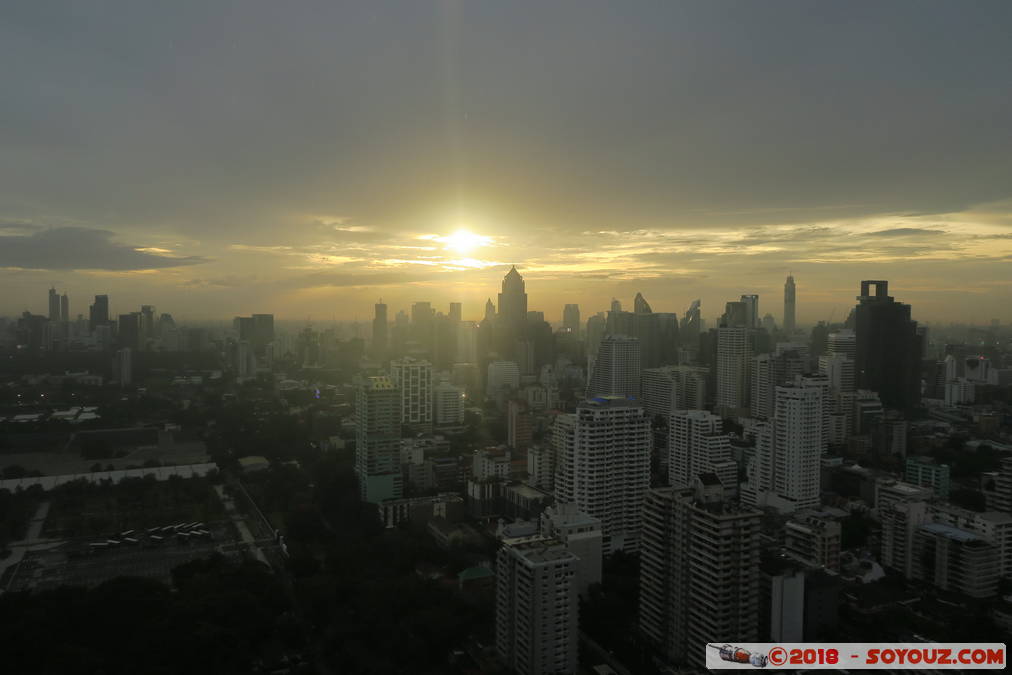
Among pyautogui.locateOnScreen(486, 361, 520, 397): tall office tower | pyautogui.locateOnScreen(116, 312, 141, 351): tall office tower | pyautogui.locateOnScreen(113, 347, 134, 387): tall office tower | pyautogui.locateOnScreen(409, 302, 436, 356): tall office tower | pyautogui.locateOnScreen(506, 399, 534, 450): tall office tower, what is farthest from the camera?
pyautogui.locateOnScreen(409, 302, 436, 356): tall office tower

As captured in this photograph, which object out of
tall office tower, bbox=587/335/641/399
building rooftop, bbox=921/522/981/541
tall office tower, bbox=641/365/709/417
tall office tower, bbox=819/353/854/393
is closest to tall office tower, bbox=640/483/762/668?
building rooftop, bbox=921/522/981/541

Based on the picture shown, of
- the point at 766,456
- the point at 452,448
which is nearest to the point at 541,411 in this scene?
the point at 452,448

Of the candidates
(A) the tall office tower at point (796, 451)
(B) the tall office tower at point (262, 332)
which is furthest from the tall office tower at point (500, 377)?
(A) the tall office tower at point (796, 451)

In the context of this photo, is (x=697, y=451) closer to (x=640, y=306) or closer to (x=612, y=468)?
(x=612, y=468)

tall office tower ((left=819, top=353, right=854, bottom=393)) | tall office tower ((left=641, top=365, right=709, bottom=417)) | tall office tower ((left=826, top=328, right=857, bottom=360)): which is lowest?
tall office tower ((left=641, top=365, right=709, bottom=417))

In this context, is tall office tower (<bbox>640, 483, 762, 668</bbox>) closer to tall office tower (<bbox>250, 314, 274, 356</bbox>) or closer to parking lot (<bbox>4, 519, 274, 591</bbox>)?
parking lot (<bbox>4, 519, 274, 591</bbox>)

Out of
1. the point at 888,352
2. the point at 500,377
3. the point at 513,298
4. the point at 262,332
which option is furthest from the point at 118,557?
the point at 513,298
